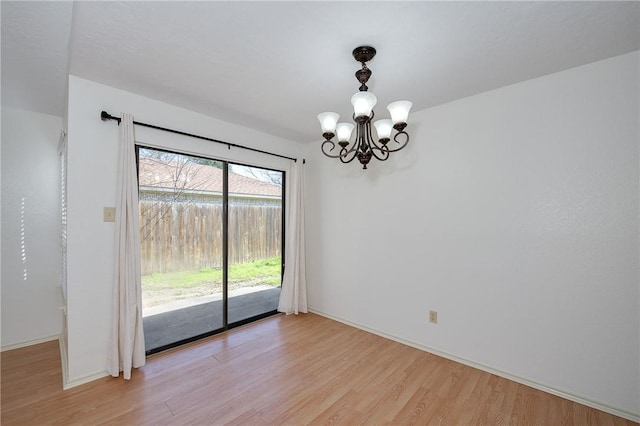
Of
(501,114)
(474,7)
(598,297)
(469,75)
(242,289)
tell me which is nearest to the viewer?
(474,7)

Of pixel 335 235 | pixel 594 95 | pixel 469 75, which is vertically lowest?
pixel 335 235

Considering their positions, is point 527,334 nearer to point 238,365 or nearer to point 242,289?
point 238,365

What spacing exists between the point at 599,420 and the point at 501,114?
2.42 m

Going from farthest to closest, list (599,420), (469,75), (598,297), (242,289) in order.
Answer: (242,289) < (469,75) < (598,297) < (599,420)

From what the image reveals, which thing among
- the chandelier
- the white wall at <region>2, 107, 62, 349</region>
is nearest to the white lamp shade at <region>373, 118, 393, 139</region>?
the chandelier

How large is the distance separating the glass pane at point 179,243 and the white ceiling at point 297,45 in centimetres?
79

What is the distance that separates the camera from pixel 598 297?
6.40 ft

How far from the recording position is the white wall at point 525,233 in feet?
6.20

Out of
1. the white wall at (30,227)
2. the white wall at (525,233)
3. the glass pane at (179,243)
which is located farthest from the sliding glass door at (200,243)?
the white wall at (525,233)

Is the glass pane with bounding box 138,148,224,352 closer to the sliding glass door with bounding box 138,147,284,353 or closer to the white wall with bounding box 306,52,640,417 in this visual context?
the sliding glass door with bounding box 138,147,284,353

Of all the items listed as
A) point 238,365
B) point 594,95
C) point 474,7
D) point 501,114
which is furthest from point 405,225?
point 238,365

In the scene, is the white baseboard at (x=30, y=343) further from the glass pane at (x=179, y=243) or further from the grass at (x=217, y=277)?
the grass at (x=217, y=277)

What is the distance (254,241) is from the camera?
142 inches

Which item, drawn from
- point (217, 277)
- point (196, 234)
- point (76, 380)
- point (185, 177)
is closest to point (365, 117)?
point (185, 177)
